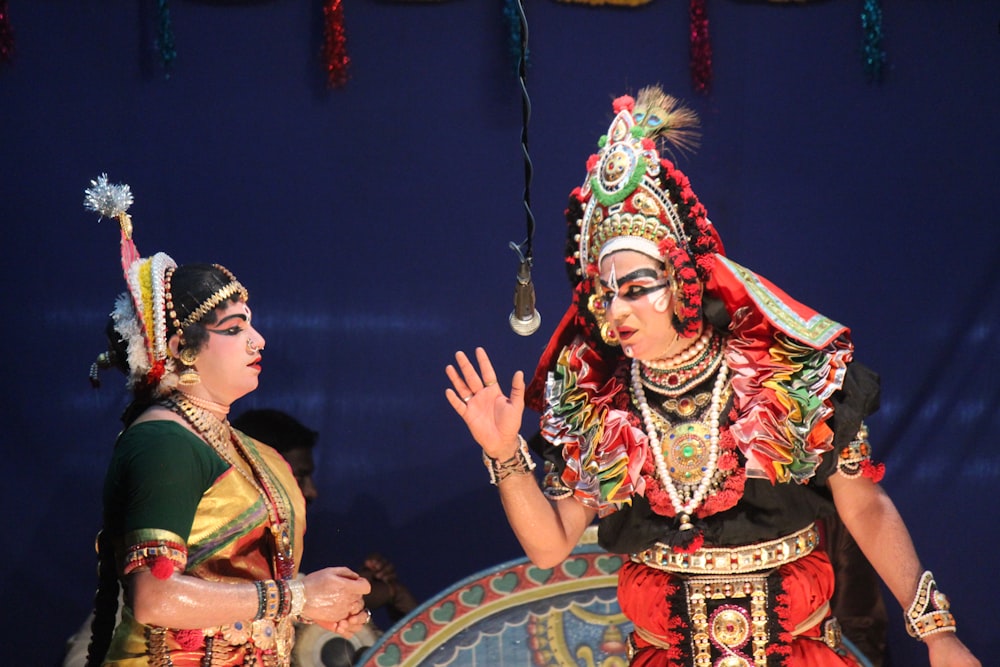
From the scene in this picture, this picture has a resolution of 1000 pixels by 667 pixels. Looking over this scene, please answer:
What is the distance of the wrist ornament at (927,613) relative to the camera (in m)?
2.84

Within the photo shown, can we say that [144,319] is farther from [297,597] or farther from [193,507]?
[297,597]

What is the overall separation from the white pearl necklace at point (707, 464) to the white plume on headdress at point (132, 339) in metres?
1.15

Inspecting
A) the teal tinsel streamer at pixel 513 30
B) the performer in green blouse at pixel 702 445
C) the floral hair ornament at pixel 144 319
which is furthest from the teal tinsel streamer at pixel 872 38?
the floral hair ornament at pixel 144 319

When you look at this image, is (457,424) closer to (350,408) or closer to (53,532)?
(350,408)

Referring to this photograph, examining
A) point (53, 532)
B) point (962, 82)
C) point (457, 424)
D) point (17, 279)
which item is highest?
point (962, 82)

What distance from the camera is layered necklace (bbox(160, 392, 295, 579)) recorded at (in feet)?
10.3

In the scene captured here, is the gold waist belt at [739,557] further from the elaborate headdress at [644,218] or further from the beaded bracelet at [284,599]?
the beaded bracelet at [284,599]

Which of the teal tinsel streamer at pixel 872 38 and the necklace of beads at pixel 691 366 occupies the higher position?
the teal tinsel streamer at pixel 872 38

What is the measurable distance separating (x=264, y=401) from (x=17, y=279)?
784 mm

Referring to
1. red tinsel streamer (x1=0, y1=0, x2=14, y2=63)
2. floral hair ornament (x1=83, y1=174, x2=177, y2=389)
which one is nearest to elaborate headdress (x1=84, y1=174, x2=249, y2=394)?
floral hair ornament (x1=83, y1=174, x2=177, y2=389)

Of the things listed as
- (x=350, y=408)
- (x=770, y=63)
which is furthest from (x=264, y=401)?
(x=770, y=63)

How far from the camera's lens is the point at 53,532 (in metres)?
3.86

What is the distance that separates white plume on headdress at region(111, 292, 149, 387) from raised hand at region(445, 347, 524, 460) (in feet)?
2.45

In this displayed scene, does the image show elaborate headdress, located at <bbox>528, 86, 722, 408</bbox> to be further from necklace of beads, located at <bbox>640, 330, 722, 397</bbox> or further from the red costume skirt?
the red costume skirt
